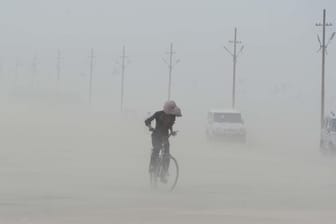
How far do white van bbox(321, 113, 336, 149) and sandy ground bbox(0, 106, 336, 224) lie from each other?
3011 mm

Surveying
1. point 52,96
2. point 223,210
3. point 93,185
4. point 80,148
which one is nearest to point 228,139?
point 80,148

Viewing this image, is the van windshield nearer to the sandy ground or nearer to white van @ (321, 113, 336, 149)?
→ white van @ (321, 113, 336, 149)

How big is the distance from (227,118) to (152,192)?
26.9 metres

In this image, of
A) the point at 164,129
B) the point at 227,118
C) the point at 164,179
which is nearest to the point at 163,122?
the point at 164,129

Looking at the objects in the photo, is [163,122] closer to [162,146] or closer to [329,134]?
[162,146]

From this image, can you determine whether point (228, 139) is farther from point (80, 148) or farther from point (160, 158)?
point (160, 158)

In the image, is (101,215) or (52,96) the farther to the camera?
(52,96)

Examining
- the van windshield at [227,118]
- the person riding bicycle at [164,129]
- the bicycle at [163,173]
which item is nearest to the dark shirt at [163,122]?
the person riding bicycle at [164,129]

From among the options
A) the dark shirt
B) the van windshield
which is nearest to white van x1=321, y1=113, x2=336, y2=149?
the van windshield

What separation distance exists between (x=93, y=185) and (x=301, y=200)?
443cm

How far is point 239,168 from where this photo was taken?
22219 mm

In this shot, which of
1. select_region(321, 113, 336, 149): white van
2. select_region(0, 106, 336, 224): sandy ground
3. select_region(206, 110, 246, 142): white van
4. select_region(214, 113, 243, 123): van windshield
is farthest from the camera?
select_region(214, 113, 243, 123): van windshield

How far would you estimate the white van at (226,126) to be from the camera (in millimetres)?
39906

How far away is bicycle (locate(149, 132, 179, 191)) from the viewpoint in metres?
15.2
